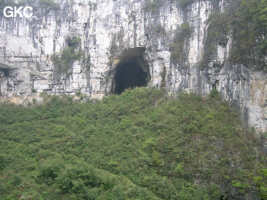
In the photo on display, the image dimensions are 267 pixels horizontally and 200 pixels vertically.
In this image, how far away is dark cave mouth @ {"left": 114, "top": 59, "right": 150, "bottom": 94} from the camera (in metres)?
24.1

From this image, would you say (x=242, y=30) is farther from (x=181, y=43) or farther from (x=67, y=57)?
(x=67, y=57)

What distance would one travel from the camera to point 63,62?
72.8 ft

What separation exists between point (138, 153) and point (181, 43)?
8.31m

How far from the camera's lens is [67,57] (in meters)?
22.1


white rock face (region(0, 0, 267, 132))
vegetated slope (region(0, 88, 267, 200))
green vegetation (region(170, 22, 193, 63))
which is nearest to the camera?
vegetated slope (region(0, 88, 267, 200))

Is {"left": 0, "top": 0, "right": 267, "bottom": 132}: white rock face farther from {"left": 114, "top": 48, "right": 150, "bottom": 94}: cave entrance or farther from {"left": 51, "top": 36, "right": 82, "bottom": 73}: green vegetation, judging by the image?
{"left": 114, "top": 48, "right": 150, "bottom": 94}: cave entrance

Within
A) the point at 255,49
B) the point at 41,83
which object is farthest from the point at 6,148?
the point at 255,49

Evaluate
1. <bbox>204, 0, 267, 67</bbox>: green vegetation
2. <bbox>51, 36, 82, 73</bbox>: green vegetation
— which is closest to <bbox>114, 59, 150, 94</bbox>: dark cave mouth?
<bbox>51, 36, 82, 73</bbox>: green vegetation

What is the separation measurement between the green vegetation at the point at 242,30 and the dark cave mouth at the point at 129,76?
7.13 metres

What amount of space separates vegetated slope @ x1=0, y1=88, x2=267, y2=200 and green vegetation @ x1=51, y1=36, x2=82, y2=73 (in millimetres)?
4470

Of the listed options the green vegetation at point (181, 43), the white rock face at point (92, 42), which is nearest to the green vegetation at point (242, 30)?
the white rock face at point (92, 42)

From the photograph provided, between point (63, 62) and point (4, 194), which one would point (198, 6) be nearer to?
point (63, 62)

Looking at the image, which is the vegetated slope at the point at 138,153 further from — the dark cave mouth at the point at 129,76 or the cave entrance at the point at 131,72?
the dark cave mouth at the point at 129,76

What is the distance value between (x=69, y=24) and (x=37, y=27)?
94.6 inches
